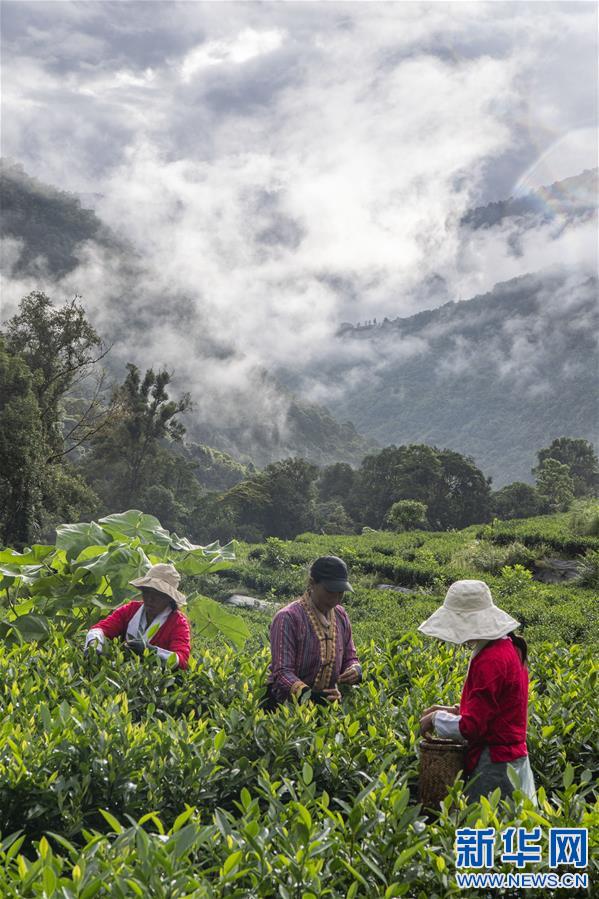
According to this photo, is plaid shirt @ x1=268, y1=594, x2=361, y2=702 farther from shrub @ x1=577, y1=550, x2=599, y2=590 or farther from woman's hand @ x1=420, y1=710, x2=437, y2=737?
shrub @ x1=577, y1=550, x2=599, y2=590

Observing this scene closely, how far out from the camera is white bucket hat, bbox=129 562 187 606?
171 inches

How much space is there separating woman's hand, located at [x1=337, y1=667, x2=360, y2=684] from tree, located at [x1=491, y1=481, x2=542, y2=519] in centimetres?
3158

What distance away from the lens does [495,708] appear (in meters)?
2.92

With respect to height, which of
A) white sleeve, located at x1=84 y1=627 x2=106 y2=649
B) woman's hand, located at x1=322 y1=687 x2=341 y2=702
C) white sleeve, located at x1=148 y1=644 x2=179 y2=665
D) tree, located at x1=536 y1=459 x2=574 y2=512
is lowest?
woman's hand, located at x1=322 y1=687 x2=341 y2=702

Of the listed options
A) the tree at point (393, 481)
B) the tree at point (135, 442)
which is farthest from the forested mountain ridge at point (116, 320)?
the tree at point (135, 442)

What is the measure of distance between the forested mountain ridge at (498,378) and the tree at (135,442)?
84413 millimetres

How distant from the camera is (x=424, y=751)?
2928 mm

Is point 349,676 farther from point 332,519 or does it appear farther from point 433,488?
point 433,488

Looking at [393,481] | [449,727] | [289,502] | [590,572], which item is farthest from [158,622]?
[393,481]

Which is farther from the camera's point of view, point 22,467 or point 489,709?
point 22,467

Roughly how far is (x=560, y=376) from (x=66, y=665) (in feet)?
461

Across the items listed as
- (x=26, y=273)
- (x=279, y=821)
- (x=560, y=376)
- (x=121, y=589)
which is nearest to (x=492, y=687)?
(x=279, y=821)

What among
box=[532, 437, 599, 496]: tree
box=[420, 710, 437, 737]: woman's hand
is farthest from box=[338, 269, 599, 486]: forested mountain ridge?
box=[420, 710, 437, 737]: woman's hand

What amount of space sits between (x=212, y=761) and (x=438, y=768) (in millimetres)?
923
